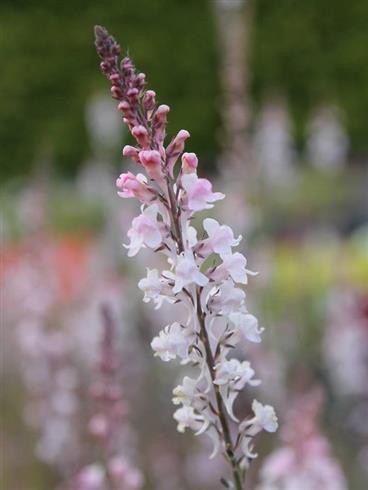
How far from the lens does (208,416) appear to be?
1.53 metres

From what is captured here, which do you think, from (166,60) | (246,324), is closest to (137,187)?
(246,324)

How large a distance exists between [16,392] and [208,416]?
4233 millimetres

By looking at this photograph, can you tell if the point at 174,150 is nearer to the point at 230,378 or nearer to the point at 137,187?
the point at 137,187

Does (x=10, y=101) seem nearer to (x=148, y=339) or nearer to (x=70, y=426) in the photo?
(x=148, y=339)

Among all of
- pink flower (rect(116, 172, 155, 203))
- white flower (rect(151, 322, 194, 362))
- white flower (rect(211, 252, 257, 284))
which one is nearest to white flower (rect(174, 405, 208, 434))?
white flower (rect(151, 322, 194, 362))

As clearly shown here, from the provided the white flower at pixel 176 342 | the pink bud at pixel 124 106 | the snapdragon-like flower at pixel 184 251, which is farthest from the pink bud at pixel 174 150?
the white flower at pixel 176 342

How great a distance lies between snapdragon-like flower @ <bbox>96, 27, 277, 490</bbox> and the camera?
4.64 ft

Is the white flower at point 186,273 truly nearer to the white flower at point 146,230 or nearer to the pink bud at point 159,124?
the white flower at point 146,230

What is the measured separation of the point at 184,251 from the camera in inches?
56.4

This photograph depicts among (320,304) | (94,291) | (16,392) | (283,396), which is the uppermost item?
(320,304)

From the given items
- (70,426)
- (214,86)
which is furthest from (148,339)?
(214,86)

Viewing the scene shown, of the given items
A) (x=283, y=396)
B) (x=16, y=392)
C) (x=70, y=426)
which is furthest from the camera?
(x=16, y=392)

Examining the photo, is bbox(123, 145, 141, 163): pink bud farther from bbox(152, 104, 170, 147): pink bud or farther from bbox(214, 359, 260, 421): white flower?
bbox(214, 359, 260, 421): white flower

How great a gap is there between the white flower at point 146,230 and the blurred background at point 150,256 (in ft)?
1.87
